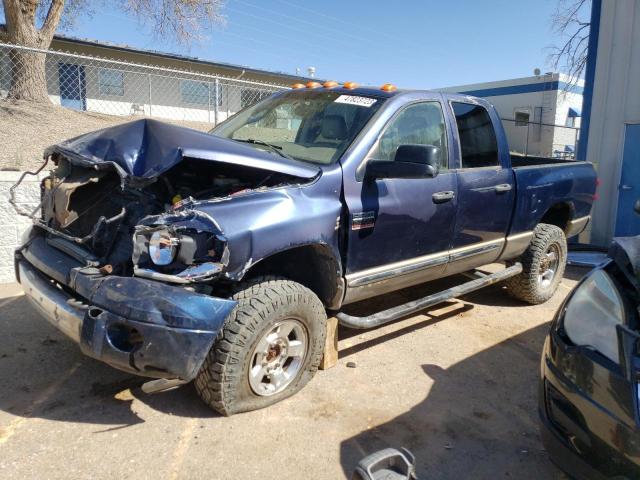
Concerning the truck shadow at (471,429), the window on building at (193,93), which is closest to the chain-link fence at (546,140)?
the window on building at (193,93)

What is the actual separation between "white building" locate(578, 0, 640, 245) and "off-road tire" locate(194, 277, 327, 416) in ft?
22.4

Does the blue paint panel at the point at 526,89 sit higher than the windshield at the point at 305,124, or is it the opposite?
the blue paint panel at the point at 526,89

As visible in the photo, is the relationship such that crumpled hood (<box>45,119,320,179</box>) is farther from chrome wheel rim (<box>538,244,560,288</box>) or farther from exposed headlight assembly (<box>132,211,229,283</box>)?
chrome wheel rim (<box>538,244,560,288</box>)

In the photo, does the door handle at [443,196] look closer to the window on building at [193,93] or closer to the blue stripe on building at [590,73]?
the blue stripe on building at [590,73]

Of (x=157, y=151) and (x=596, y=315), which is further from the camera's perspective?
(x=157, y=151)

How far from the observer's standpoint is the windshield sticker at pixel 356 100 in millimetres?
3917

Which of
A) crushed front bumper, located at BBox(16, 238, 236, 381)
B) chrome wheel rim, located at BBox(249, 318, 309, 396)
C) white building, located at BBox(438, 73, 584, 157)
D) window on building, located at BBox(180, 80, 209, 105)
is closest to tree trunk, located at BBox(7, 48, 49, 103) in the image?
window on building, located at BBox(180, 80, 209, 105)

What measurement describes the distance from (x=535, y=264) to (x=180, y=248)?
390 centimetres

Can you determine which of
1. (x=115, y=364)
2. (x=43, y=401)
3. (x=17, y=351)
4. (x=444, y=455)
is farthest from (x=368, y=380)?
(x=17, y=351)

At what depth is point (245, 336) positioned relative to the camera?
9.66 ft

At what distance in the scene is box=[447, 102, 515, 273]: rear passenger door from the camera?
14.2 ft

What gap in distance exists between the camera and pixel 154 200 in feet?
10.7

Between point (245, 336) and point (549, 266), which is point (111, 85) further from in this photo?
point (245, 336)

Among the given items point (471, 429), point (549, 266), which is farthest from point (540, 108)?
point (471, 429)
